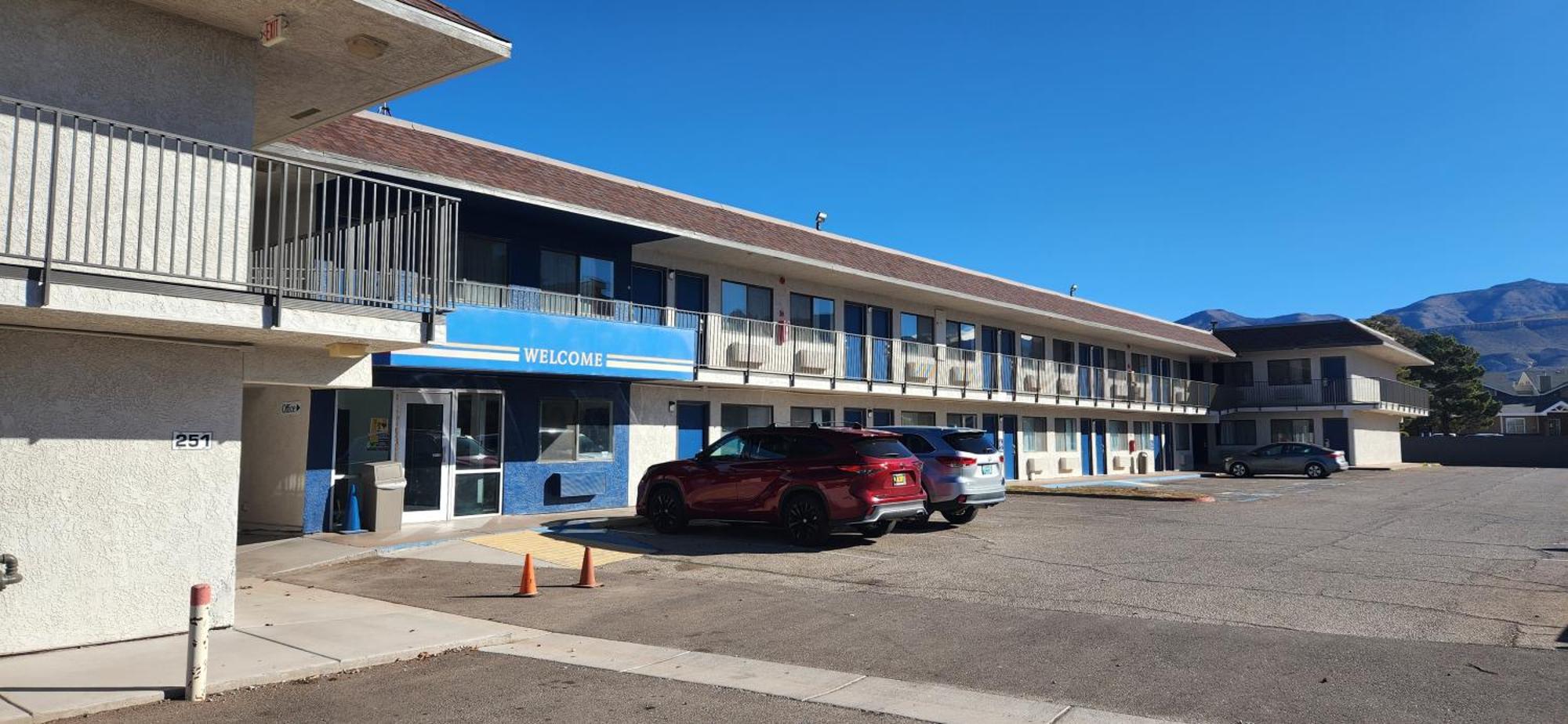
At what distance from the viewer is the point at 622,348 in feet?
60.3

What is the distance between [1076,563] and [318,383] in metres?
9.31

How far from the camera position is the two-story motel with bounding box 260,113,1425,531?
53.8ft

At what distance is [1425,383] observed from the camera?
79062 mm

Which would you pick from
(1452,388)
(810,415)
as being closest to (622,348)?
(810,415)

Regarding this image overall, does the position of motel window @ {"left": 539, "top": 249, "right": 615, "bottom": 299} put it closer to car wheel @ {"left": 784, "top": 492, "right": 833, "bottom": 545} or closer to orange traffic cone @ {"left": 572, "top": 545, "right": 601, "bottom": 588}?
car wheel @ {"left": 784, "top": 492, "right": 833, "bottom": 545}

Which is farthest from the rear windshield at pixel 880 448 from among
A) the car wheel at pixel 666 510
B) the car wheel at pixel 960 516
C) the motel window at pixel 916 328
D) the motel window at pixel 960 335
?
the motel window at pixel 960 335

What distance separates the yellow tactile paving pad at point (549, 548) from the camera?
547 inches

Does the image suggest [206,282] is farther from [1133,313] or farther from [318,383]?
[1133,313]

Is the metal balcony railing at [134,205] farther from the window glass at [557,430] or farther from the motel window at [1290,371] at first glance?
the motel window at [1290,371]

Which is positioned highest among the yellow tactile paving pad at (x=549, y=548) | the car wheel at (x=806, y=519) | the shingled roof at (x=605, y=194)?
the shingled roof at (x=605, y=194)

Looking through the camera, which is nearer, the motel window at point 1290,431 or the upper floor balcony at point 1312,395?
the upper floor balcony at point 1312,395

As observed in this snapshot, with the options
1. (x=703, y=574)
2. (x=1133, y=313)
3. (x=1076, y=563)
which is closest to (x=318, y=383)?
(x=703, y=574)

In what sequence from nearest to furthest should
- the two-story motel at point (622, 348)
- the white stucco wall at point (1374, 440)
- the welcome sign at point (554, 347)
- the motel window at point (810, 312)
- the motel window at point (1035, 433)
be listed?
the welcome sign at point (554, 347) → the two-story motel at point (622, 348) → the motel window at point (810, 312) → the motel window at point (1035, 433) → the white stucco wall at point (1374, 440)

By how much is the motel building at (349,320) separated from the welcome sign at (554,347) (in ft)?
0.17
